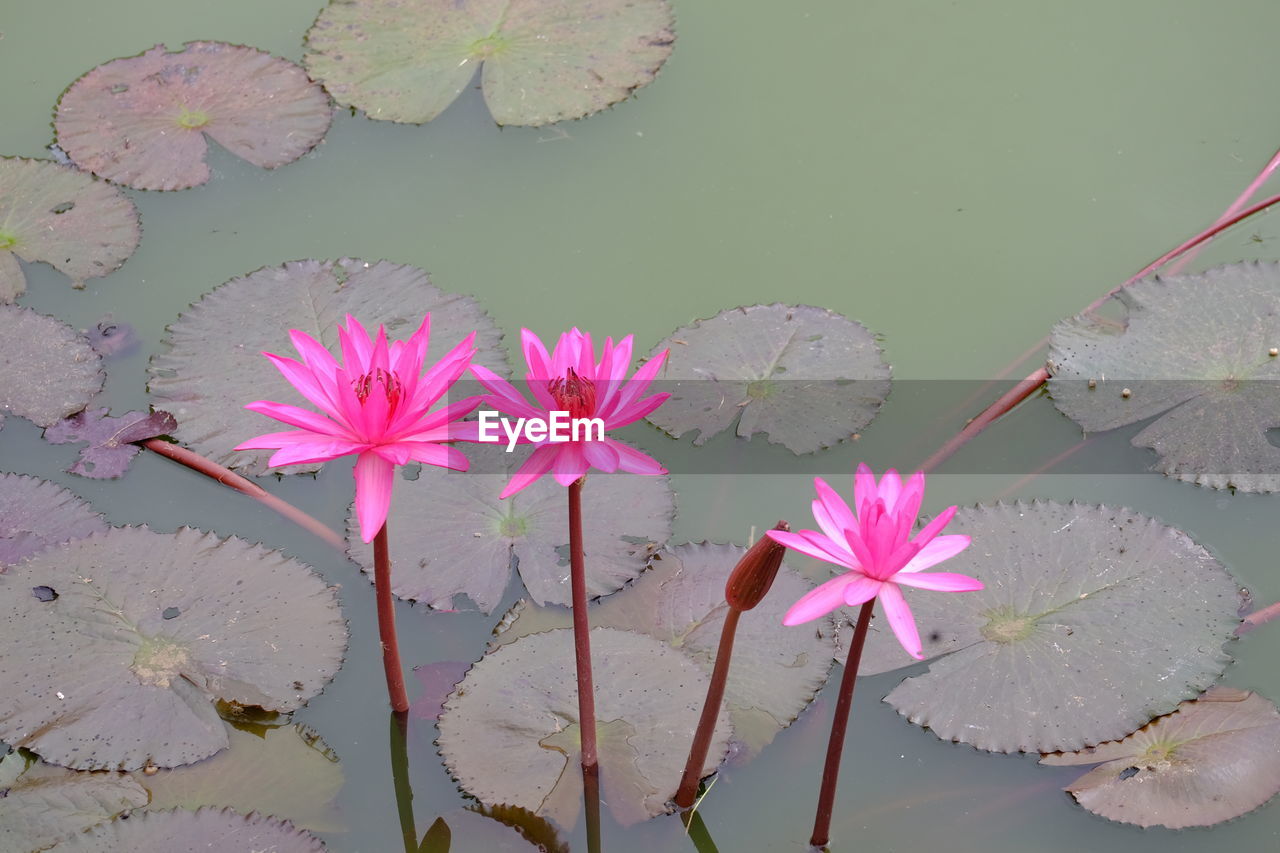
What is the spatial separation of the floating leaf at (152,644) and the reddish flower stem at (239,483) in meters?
0.17

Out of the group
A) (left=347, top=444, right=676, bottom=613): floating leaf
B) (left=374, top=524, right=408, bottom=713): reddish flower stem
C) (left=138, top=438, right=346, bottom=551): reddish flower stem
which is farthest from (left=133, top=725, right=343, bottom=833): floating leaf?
(left=138, top=438, right=346, bottom=551): reddish flower stem

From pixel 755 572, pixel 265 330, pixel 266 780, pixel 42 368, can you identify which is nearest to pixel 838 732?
pixel 755 572

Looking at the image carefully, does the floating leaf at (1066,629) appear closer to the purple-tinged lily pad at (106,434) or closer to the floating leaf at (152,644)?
the floating leaf at (152,644)

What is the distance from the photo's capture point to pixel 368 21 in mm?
3918

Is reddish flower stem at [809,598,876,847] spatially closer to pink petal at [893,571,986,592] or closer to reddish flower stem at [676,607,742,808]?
pink petal at [893,571,986,592]

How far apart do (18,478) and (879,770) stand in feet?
6.95

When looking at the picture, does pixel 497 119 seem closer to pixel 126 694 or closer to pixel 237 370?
pixel 237 370

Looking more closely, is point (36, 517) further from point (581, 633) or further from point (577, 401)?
point (577, 401)

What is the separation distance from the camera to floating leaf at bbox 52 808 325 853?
85.4 inches

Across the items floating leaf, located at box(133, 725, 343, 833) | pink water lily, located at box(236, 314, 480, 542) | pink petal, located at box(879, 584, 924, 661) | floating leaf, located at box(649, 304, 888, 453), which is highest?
pink water lily, located at box(236, 314, 480, 542)

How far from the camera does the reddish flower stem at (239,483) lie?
9.31ft

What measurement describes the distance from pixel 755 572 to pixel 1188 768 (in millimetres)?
1133

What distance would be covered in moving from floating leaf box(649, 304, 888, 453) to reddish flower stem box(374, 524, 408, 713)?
952mm

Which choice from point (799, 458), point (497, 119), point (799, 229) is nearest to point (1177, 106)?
point (799, 229)
